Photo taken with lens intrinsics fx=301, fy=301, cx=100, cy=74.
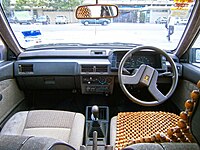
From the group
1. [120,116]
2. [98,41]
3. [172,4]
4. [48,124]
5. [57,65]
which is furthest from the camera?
[98,41]

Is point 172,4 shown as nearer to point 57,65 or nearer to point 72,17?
point 72,17

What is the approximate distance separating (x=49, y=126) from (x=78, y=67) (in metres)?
0.96

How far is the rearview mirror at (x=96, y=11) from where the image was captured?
289cm

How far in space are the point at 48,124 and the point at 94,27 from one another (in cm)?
136

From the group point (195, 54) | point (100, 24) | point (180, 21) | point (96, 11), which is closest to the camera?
point (96, 11)

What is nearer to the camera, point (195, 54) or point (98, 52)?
point (195, 54)

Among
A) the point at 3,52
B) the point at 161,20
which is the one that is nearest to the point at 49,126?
the point at 3,52

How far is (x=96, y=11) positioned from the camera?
2.90 m

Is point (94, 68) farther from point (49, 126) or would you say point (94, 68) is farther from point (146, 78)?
point (49, 126)

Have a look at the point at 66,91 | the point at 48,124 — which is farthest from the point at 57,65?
the point at 48,124

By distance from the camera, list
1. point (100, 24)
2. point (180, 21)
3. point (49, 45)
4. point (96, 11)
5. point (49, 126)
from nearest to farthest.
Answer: point (49, 126), point (96, 11), point (180, 21), point (100, 24), point (49, 45)

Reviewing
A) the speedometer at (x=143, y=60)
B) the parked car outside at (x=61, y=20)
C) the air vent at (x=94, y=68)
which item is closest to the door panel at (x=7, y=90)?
the parked car outside at (x=61, y=20)

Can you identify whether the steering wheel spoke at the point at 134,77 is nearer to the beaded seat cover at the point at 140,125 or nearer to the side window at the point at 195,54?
the beaded seat cover at the point at 140,125

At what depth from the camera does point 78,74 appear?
344cm
